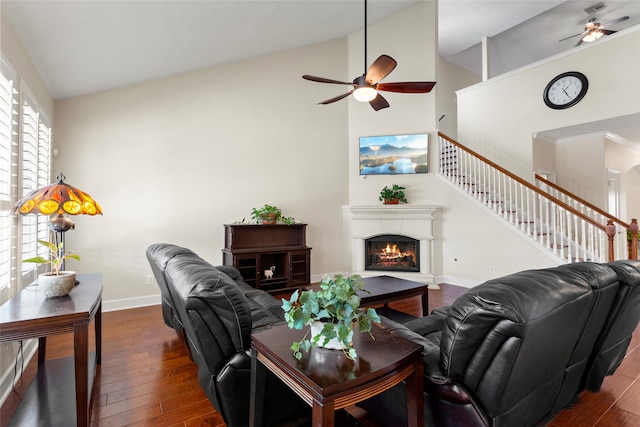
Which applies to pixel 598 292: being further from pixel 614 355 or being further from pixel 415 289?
pixel 415 289

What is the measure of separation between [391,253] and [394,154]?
1.82 meters

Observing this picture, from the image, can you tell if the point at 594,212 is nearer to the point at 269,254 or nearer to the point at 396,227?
the point at 396,227

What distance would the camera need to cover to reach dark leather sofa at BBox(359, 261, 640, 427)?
1.21m

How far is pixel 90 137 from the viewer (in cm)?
379

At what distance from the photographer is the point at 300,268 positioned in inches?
197

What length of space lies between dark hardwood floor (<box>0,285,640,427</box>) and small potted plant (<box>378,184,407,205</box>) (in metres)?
3.31

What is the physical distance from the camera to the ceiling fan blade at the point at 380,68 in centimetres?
285

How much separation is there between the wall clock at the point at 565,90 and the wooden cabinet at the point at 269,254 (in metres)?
4.81

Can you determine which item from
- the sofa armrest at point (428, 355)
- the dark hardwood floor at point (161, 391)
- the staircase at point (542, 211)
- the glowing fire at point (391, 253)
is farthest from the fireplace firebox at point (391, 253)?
the sofa armrest at point (428, 355)

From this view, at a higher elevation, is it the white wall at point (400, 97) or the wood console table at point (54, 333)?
the white wall at point (400, 97)

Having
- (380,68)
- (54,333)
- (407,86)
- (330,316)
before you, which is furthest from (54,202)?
(407,86)

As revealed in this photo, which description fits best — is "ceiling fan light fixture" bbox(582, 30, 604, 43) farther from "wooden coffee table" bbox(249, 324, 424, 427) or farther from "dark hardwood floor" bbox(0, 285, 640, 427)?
"wooden coffee table" bbox(249, 324, 424, 427)

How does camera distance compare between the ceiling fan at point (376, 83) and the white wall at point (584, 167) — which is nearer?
the ceiling fan at point (376, 83)

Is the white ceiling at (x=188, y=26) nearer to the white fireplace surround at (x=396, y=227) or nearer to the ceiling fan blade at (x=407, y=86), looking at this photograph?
the ceiling fan blade at (x=407, y=86)
